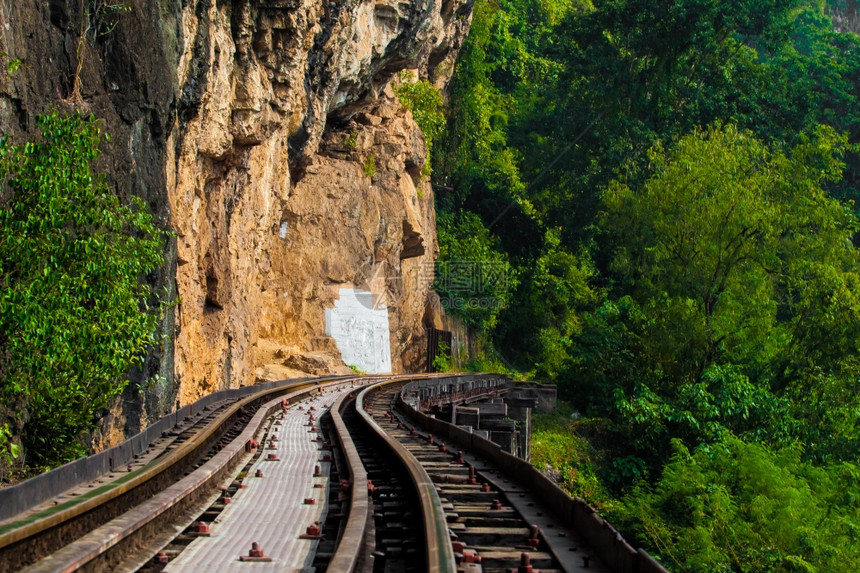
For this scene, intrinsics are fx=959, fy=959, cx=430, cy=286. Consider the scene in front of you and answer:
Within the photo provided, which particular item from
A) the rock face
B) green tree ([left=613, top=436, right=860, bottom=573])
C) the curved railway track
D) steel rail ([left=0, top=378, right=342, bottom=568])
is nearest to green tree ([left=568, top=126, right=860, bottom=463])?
green tree ([left=613, top=436, right=860, bottom=573])

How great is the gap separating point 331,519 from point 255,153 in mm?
20684

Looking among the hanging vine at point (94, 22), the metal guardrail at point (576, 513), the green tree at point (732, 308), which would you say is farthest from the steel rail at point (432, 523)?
the green tree at point (732, 308)

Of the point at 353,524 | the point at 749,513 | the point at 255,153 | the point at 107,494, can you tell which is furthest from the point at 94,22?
the point at 749,513

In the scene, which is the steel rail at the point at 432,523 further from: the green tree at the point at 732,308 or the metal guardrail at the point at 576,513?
the green tree at the point at 732,308

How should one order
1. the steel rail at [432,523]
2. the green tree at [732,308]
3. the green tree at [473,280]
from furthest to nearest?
the green tree at [473,280]
the green tree at [732,308]
the steel rail at [432,523]

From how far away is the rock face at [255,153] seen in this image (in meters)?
14.8

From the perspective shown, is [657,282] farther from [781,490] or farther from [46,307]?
[46,307]

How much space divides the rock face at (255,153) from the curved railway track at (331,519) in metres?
4.43

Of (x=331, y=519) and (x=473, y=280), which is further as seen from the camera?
(x=473, y=280)

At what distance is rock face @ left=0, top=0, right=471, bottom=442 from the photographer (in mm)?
14789

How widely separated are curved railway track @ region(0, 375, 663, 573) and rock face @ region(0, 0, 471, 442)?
4.43 m

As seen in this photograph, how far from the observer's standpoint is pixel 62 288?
1055cm

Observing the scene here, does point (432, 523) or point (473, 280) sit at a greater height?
point (473, 280)

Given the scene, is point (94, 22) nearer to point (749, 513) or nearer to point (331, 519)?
point (331, 519)
